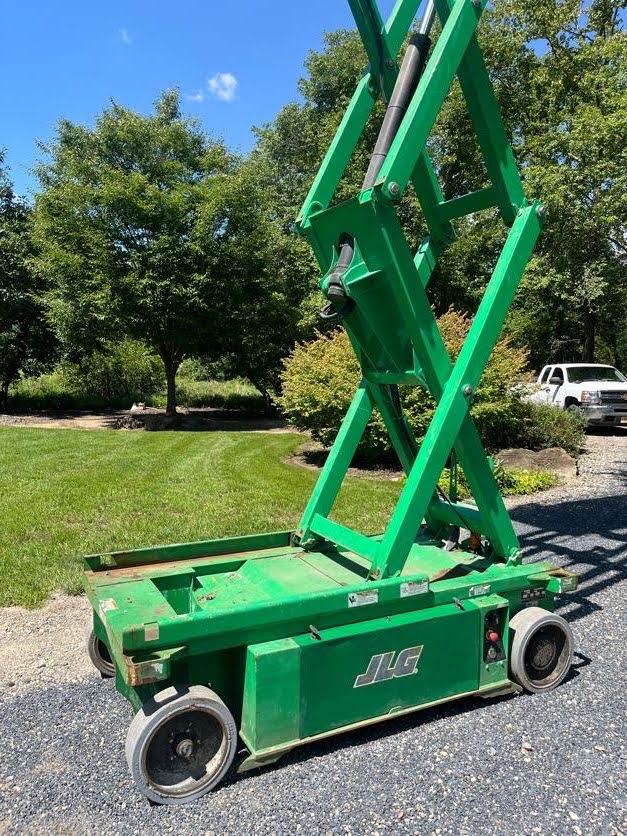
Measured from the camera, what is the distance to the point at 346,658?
9.95ft

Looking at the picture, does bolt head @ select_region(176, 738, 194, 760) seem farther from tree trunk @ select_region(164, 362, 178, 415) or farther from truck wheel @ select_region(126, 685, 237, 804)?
tree trunk @ select_region(164, 362, 178, 415)

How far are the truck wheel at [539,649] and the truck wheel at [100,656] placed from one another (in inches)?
98.2

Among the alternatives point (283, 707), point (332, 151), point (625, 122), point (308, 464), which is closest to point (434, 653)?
point (283, 707)

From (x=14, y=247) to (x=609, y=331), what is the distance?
32.0 metres

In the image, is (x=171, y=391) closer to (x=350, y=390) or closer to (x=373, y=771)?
(x=350, y=390)

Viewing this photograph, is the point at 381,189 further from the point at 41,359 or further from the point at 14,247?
the point at 41,359

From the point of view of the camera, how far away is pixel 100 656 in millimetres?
3914

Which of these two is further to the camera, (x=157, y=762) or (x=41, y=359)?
(x=41, y=359)

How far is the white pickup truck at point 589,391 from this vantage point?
16.3 metres

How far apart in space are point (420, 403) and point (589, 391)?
27.8 feet

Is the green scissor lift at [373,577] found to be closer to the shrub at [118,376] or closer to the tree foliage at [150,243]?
the tree foliage at [150,243]

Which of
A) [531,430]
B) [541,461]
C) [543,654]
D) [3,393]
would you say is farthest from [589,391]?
[3,393]

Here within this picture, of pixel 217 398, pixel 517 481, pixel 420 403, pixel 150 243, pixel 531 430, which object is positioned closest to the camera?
pixel 517 481

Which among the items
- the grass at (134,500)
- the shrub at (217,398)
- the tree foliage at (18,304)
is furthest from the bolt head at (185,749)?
the shrub at (217,398)
